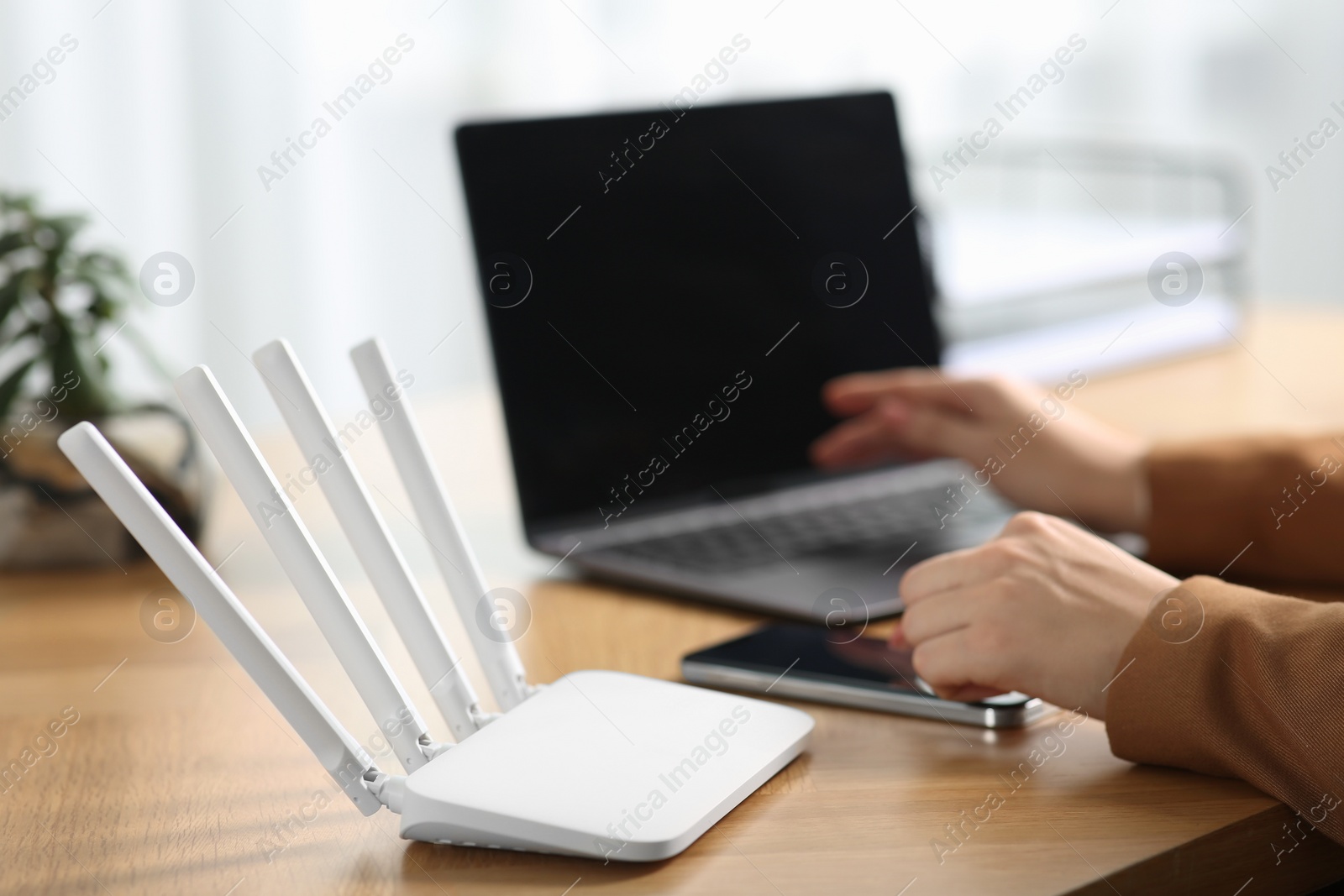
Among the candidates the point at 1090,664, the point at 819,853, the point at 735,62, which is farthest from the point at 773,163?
the point at 735,62

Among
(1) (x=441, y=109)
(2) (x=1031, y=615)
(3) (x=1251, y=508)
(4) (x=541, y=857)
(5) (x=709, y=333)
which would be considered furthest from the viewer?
(1) (x=441, y=109)

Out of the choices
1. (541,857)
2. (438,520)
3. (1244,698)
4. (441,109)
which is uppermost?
(441,109)

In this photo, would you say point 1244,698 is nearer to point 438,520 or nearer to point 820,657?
point 820,657

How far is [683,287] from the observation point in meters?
0.93

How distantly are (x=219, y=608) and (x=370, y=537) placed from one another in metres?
0.09

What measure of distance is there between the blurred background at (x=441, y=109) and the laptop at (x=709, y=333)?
1.58 ft

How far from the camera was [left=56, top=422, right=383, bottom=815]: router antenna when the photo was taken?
483 mm

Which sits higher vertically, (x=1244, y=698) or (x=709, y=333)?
(x=709, y=333)

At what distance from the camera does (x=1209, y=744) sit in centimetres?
53

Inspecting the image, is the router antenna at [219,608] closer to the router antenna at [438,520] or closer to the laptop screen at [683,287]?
the router antenna at [438,520]

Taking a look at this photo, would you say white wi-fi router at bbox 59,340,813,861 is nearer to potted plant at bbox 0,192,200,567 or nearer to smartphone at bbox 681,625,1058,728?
smartphone at bbox 681,625,1058,728

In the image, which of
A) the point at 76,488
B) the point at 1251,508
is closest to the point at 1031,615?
the point at 1251,508

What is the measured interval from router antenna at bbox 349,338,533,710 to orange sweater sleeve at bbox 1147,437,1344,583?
0.51m

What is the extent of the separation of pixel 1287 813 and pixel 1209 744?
0.04 meters
